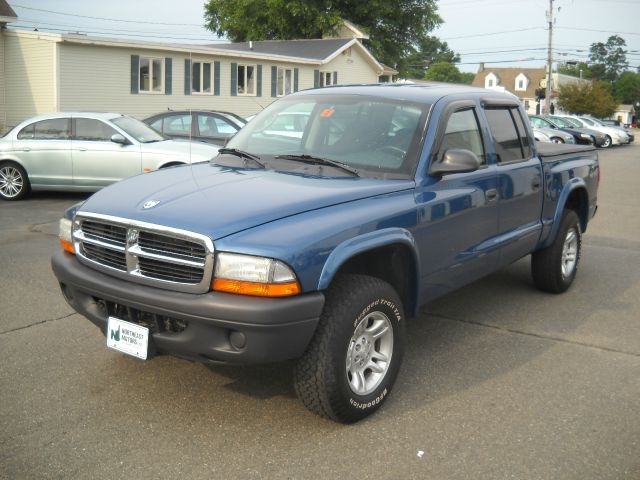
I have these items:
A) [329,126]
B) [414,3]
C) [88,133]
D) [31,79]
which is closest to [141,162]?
[88,133]

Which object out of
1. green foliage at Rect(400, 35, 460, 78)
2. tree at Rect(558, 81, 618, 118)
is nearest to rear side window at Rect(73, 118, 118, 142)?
tree at Rect(558, 81, 618, 118)

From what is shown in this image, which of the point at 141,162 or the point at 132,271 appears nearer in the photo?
the point at 132,271

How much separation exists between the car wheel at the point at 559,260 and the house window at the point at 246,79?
28623 millimetres

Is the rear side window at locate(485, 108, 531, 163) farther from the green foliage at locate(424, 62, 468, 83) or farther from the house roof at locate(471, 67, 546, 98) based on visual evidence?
the green foliage at locate(424, 62, 468, 83)

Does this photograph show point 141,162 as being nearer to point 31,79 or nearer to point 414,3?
point 31,79

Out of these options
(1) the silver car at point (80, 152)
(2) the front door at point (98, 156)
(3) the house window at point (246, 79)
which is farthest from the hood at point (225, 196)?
(3) the house window at point (246, 79)

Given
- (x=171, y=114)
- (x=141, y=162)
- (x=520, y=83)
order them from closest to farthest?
1. (x=141, y=162)
2. (x=171, y=114)
3. (x=520, y=83)

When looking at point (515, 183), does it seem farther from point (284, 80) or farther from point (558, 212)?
point (284, 80)

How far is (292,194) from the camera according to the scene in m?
3.99

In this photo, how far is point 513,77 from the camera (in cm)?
11238

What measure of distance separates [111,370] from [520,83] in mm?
113673

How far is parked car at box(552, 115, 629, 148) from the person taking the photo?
37.4m

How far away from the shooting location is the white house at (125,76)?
25.0 m

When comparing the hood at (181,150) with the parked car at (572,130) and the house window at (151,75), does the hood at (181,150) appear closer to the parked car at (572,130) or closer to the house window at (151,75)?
the house window at (151,75)
